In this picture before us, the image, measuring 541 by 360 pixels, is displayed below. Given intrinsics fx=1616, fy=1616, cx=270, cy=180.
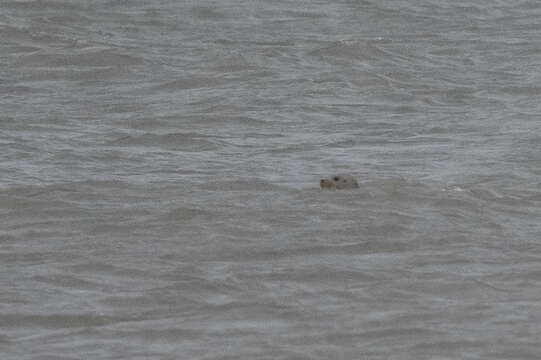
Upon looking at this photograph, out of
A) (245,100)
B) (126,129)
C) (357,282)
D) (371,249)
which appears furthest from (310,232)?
(245,100)

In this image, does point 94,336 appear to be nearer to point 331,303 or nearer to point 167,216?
point 331,303

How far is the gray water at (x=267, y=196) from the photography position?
766 cm

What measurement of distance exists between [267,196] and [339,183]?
487 millimetres

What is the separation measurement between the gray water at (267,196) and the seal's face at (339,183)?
10 cm

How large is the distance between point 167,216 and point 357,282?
183 cm

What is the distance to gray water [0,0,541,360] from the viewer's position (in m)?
7.66

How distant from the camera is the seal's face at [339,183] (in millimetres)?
10625

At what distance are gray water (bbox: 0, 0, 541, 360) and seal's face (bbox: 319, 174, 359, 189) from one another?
104 millimetres

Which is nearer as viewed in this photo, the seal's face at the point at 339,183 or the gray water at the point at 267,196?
the gray water at the point at 267,196

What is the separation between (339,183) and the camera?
10.6 metres

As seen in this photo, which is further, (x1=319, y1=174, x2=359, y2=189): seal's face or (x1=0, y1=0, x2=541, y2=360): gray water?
(x1=319, y1=174, x2=359, y2=189): seal's face

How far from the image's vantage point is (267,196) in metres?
10.6

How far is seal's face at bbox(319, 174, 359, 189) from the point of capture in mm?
10625

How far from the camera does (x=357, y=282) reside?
8.42 metres
